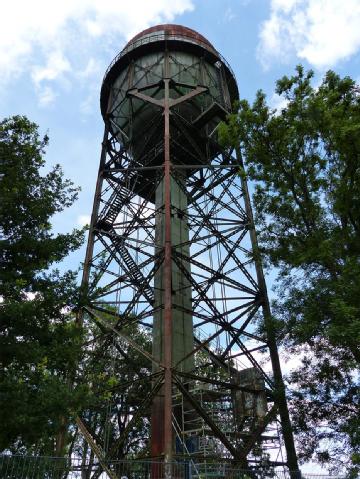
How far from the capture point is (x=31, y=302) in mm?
8430

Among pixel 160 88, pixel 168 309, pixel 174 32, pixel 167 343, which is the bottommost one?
pixel 167 343

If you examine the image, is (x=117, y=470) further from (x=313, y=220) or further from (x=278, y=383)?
(x=313, y=220)

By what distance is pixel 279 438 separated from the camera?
1343 cm

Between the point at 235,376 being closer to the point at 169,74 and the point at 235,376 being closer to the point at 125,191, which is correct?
the point at 125,191

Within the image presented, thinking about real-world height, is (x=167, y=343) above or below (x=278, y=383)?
above

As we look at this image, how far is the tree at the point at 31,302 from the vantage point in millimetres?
7605

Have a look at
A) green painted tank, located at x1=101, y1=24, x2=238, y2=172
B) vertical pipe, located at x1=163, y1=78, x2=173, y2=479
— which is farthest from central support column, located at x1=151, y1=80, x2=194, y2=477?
green painted tank, located at x1=101, y1=24, x2=238, y2=172

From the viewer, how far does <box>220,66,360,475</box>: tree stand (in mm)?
11594

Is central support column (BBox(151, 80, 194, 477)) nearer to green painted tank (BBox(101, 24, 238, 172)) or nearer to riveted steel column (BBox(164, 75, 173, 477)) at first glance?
riveted steel column (BBox(164, 75, 173, 477))

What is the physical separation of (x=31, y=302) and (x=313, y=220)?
26.1ft

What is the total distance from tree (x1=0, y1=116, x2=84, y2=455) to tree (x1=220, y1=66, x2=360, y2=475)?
5.75 metres

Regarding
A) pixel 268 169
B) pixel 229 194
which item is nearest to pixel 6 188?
pixel 268 169

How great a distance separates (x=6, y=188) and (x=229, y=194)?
36.5 ft

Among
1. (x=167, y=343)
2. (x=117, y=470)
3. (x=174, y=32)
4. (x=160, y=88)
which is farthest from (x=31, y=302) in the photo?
(x=174, y=32)
